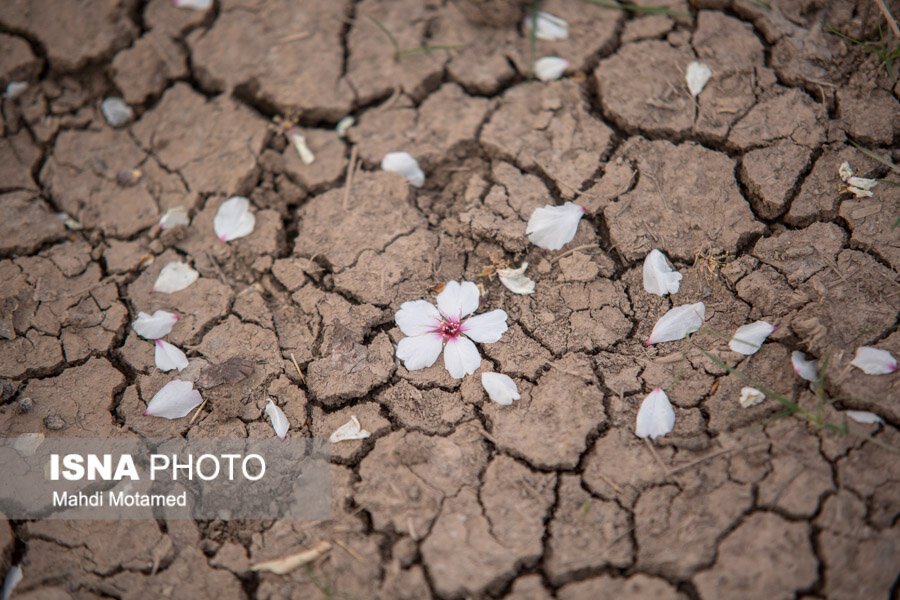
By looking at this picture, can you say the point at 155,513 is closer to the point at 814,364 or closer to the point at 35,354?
the point at 35,354

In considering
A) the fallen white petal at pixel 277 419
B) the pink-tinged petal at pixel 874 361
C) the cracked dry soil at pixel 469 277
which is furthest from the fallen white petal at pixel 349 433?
the pink-tinged petal at pixel 874 361

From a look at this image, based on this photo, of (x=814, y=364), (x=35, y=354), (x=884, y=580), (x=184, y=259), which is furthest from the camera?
(x=184, y=259)

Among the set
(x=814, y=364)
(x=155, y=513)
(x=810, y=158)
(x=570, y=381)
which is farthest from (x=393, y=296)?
(x=810, y=158)

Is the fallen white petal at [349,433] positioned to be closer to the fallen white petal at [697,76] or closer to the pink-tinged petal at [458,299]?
the pink-tinged petal at [458,299]

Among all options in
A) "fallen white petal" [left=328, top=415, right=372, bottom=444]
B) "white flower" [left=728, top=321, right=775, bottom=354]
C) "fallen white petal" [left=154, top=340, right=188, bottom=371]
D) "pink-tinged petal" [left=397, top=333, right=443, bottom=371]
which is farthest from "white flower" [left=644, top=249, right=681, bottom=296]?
"fallen white petal" [left=154, top=340, right=188, bottom=371]

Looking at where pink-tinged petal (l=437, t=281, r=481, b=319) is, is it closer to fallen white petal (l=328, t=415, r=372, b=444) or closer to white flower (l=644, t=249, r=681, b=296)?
fallen white petal (l=328, t=415, r=372, b=444)
